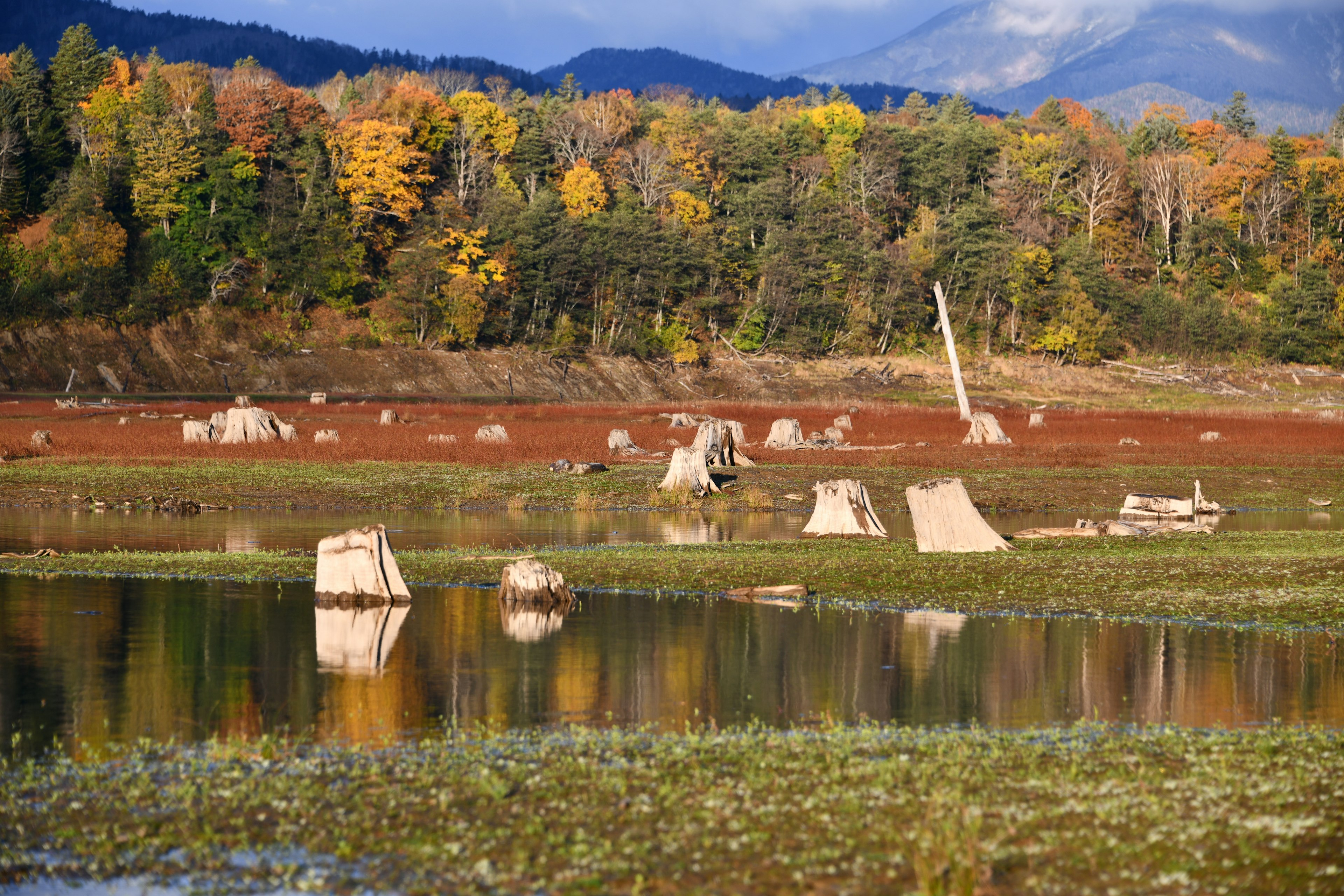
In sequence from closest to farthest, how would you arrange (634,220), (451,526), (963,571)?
(963,571) → (451,526) → (634,220)

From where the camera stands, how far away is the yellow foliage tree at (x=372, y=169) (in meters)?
109

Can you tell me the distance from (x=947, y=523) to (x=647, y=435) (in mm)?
33011

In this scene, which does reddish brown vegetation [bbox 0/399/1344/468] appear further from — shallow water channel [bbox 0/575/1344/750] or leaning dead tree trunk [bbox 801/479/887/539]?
shallow water channel [bbox 0/575/1344/750]

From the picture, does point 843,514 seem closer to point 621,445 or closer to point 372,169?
point 621,445

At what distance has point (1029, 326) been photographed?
407 feet

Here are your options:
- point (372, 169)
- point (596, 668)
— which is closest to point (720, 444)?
point (596, 668)

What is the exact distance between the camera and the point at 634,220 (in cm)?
11281

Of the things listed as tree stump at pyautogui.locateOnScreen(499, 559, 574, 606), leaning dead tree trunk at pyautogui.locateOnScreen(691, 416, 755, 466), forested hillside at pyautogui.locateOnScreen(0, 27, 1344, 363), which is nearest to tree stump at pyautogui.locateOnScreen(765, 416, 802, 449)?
leaning dead tree trunk at pyautogui.locateOnScreen(691, 416, 755, 466)

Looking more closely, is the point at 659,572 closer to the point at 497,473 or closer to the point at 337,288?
the point at 497,473

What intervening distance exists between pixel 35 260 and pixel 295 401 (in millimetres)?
26113

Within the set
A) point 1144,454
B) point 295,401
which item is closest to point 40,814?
point 1144,454

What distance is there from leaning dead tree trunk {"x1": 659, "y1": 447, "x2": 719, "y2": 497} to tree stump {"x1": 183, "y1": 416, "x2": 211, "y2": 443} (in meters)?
19.4

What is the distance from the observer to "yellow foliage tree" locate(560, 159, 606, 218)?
4786 inches

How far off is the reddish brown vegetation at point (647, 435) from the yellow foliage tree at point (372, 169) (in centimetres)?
3421
